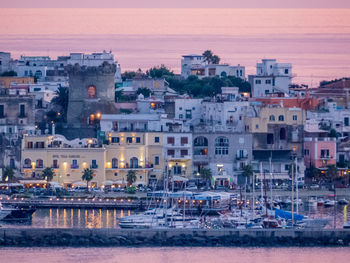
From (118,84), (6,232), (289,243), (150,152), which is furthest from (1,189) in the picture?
(118,84)

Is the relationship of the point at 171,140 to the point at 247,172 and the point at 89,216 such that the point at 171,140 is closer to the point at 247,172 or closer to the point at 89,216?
the point at 247,172

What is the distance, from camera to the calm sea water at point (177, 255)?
56.0m

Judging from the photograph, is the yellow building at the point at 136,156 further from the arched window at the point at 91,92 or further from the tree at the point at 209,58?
the tree at the point at 209,58

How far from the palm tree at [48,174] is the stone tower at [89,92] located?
8132 mm

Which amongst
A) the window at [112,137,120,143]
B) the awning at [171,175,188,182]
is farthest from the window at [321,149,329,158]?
the window at [112,137,120,143]

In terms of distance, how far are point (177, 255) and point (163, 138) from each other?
16.1m

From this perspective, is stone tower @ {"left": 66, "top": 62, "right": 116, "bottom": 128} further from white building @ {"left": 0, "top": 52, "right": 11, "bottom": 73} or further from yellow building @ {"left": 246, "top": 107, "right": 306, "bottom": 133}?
white building @ {"left": 0, "top": 52, "right": 11, "bottom": 73}

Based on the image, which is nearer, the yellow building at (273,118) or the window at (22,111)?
the yellow building at (273,118)

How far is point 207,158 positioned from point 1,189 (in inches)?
364

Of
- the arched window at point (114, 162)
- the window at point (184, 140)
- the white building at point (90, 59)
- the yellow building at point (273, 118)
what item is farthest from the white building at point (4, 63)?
the window at point (184, 140)

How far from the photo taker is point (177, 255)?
187 feet

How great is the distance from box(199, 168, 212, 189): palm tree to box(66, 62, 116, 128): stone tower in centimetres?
852

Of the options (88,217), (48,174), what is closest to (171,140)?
(48,174)

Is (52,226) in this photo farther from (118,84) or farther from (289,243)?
(118,84)
